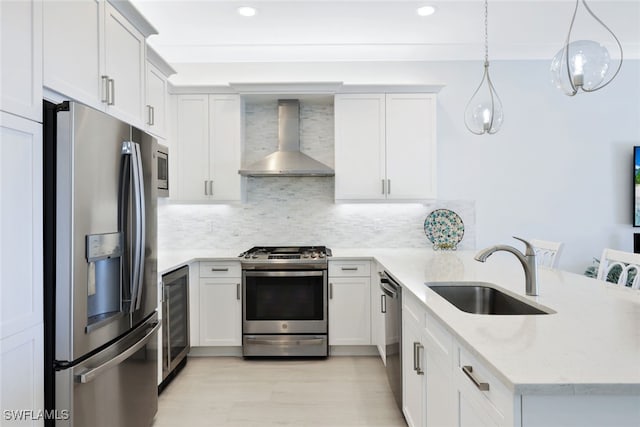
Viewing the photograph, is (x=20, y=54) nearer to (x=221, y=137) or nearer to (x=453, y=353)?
(x=453, y=353)

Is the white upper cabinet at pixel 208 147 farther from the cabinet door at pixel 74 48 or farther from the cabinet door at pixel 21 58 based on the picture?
the cabinet door at pixel 21 58

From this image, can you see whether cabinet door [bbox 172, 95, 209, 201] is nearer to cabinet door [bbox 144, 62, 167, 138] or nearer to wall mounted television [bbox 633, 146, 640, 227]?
cabinet door [bbox 144, 62, 167, 138]

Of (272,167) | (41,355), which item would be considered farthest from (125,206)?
(272,167)

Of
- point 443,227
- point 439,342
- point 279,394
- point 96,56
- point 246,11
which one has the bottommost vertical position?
point 279,394

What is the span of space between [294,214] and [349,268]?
3.05 ft

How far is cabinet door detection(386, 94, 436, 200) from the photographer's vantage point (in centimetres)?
379

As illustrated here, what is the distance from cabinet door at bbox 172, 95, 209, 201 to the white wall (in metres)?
0.74

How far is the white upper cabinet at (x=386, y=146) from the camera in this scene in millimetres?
3791

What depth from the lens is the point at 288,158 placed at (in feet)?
12.6

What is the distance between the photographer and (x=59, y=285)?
1558 mm

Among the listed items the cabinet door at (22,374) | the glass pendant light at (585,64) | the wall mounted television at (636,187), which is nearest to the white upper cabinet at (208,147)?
the cabinet door at (22,374)

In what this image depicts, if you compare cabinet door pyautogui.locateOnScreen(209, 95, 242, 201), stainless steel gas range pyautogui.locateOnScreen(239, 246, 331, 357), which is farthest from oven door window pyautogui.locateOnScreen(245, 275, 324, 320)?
cabinet door pyautogui.locateOnScreen(209, 95, 242, 201)

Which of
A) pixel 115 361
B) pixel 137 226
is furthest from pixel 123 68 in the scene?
pixel 115 361

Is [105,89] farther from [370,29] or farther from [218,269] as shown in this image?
[370,29]
